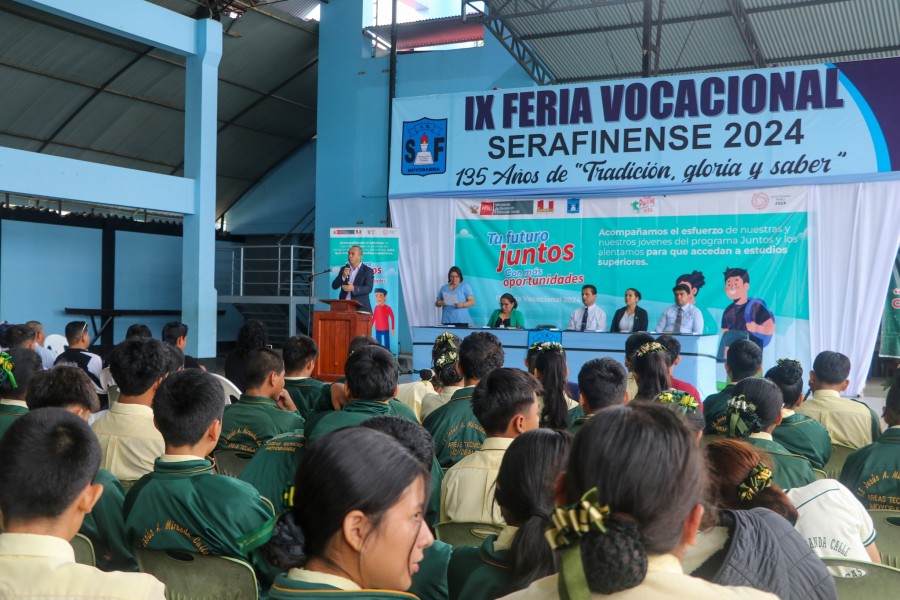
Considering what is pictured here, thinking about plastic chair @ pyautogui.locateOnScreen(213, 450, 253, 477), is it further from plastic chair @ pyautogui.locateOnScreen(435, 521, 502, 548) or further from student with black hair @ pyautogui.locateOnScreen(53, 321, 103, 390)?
student with black hair @ pyautogui.locateOnScreen(53, 321, 103, 390)

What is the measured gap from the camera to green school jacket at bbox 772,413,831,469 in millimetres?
3287

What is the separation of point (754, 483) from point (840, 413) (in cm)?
241

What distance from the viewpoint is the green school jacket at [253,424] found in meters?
3.19

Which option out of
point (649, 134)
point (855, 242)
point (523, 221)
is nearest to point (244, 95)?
point (523, 221)

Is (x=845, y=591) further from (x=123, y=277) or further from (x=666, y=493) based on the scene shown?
(x=123, y=277)

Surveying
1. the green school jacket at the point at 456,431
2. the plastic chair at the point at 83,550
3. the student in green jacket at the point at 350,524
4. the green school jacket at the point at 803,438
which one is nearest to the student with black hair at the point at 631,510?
the student in green jacket at the point at 350,524

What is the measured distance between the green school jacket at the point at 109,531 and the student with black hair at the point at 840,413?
9.65ft

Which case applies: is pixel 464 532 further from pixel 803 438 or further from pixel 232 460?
pixel 803 438

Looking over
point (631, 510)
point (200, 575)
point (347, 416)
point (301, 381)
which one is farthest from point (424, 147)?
point (631, 510)

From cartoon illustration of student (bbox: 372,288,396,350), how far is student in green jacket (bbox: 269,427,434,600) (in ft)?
25.2

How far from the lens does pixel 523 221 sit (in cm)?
886

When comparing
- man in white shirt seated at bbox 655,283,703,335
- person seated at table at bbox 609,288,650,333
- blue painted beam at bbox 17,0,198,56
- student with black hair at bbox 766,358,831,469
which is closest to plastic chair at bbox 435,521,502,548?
student with black hair at bbox 766,358,831,469

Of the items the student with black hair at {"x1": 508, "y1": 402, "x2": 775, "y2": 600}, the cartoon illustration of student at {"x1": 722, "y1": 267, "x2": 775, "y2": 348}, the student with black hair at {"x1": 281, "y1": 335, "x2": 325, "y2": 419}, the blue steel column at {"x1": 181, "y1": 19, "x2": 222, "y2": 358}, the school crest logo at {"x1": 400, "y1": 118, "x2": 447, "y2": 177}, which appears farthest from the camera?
the blue steel column at {"x1": 181, "y1": 19, "x2": 222, "y2": 358}

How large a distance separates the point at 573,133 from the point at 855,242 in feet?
9.33
